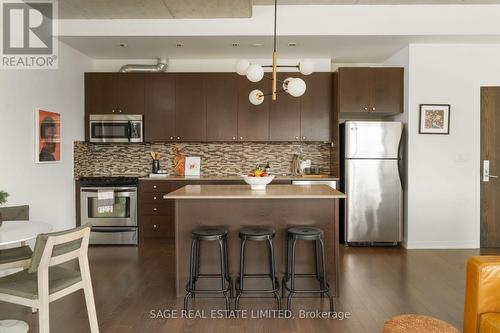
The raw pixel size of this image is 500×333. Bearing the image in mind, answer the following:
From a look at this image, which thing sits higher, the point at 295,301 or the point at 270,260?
the point at 270,260

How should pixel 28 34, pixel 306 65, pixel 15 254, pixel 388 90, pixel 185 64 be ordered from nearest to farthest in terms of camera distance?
pixel 15 254 → pixel 306 65 → pixel 28 34 → pixel 388 90 → pixel 185 64

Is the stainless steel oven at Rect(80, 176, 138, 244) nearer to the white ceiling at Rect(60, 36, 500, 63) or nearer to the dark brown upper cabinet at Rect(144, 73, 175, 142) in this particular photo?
the dark brown upper cabinet at Rect(144, 73, 175, 142)

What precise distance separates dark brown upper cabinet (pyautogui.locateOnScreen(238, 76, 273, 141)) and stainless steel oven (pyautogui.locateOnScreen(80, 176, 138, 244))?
1.88 m

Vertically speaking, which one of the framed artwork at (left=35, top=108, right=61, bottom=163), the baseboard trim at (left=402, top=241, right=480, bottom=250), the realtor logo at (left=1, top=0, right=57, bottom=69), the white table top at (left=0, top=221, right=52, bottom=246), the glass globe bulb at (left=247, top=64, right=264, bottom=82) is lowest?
the baseboard trim at (left=402, top=241, right=480, bottom=250)

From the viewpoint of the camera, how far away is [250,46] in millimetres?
5102

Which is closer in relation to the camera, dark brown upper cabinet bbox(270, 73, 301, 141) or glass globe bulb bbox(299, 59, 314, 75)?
glass globe bulb bbox(299, 59, 314, 75)

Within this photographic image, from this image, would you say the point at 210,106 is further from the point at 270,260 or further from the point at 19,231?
the point at 19,231

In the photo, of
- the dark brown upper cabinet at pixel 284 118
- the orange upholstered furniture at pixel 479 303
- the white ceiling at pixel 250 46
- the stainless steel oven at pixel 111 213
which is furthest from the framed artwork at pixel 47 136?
the orange upholstered furniture at pixel 479 303

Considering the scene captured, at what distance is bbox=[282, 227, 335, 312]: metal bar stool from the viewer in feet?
9.84

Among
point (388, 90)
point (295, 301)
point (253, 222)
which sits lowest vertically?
point (295, 301)

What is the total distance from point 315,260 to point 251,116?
2840 mm

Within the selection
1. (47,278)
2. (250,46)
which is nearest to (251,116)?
(250,46)

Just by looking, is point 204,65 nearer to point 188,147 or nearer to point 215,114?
point 215,114

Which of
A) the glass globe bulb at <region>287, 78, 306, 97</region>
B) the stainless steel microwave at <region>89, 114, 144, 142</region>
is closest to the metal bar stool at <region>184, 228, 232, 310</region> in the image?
the glass globe bulb at <region>287, 78, 306, 97</region>
